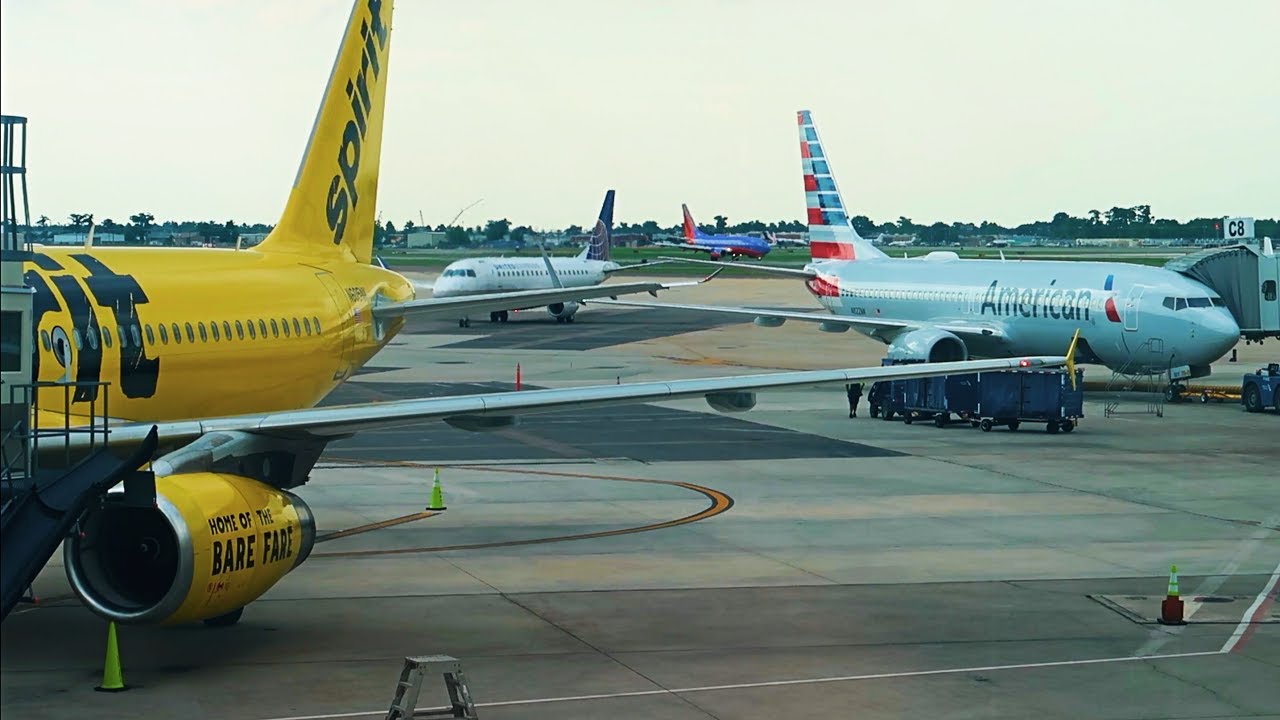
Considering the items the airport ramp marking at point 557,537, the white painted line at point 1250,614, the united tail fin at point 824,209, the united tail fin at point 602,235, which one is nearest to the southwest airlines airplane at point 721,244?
the united tail fin at point 602,235

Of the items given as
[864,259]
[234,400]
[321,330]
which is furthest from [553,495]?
[864,259]

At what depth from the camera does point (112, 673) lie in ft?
57.3

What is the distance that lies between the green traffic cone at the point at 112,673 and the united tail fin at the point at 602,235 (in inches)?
3561

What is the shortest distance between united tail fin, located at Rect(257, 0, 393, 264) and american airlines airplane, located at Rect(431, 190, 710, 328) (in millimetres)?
52639

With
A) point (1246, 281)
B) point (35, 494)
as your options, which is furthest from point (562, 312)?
point (35, 494)

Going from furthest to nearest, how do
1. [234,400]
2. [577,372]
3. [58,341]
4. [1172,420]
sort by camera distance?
1. [577,372]
2. [1172,420]
3. [234,400]
4. [58,341]

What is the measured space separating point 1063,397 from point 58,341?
28.6 meters

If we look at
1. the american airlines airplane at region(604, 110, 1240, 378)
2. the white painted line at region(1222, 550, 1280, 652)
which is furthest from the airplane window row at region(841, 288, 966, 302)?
the white painted line at region(1222, 550, 1280, 652)

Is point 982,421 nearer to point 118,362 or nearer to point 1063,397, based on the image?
point 1063,397

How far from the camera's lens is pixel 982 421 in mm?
43812

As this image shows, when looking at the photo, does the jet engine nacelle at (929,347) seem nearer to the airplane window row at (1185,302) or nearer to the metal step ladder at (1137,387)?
the metal step ladder at (1137,387)

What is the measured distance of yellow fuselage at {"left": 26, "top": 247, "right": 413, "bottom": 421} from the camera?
20734mm

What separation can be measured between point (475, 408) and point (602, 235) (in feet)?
293

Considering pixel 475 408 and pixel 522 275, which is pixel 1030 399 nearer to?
pixel 475 408
